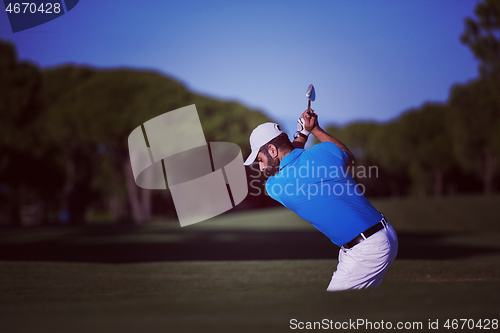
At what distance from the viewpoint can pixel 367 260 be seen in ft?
13.8

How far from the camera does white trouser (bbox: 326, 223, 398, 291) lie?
414 cm

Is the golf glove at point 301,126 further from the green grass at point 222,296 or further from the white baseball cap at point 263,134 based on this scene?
the green grass at point 222,296

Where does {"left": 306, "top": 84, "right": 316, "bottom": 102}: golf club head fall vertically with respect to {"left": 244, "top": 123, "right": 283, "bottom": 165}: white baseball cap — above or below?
above

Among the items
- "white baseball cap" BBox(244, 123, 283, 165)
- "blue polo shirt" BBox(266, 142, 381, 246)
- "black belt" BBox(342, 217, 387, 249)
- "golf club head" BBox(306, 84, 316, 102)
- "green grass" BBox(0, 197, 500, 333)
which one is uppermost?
"golf club head" BBox(306, 84, 316, 102)

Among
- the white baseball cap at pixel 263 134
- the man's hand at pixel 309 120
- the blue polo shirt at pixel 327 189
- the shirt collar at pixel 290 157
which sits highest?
the man's hand at pixel 309 120

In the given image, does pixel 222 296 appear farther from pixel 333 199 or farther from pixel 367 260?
pixel 367 260

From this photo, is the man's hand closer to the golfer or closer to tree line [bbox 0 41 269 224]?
the golfer

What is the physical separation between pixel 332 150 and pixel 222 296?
1.38 m

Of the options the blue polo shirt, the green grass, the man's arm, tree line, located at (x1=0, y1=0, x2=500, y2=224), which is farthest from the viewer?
tree line, located at (x1=0, y1=0, x2=500, y2=224)

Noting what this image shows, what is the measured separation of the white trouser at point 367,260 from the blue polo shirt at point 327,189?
119mm

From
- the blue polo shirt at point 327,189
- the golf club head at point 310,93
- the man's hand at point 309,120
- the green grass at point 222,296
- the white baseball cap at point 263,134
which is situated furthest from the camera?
the golf club head at point 310,93

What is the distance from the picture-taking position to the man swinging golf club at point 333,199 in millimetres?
4055

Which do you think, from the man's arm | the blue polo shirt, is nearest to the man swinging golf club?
the blue polo shirt

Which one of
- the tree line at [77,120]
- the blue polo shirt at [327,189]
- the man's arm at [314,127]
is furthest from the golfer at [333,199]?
the tree line at [77,120]
